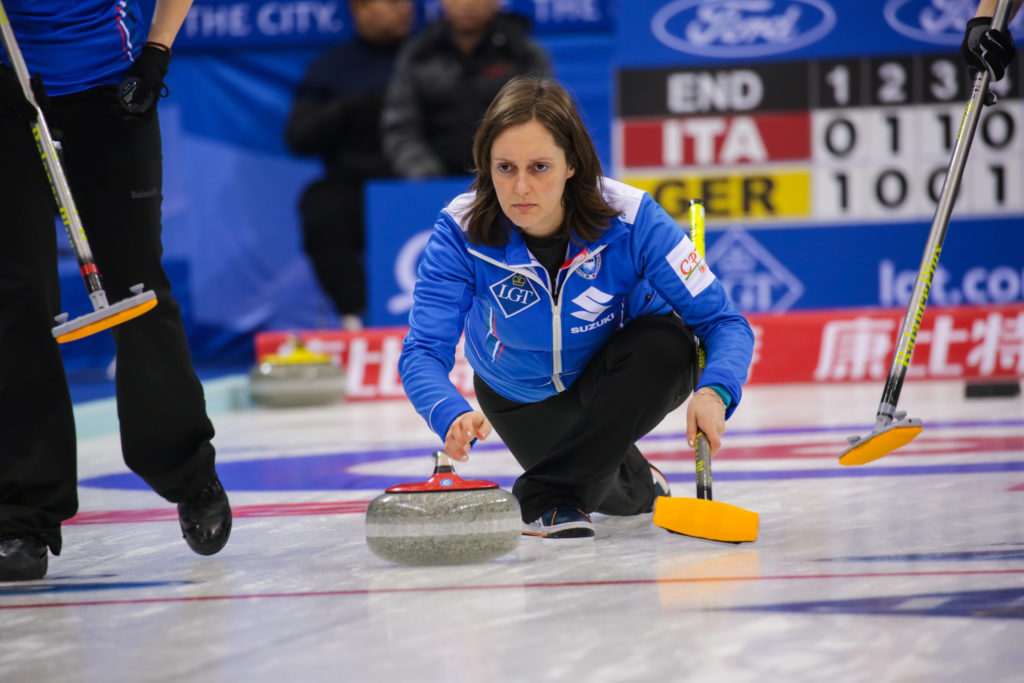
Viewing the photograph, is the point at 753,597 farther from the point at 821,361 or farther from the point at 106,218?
the point at 821,361

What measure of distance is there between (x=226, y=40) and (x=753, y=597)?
25.5 feet

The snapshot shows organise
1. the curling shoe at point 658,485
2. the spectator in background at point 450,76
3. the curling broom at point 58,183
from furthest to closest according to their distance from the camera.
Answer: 1. the spectator in background at point 450,76
2. the curling shoe at point 658,485
3. the curling broom at point 58,183

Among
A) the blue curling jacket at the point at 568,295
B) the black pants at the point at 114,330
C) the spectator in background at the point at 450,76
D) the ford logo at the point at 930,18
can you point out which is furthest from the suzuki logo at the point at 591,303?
the spectator in background at the point at 450,76

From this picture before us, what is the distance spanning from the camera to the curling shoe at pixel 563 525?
2346mm

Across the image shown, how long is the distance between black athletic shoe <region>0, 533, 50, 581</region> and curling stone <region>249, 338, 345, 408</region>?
4.17 m

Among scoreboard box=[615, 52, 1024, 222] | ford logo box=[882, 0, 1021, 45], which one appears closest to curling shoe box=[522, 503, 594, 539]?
scoreboard box=[615, 52, 1024, 222]

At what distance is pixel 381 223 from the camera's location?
732 centimetres

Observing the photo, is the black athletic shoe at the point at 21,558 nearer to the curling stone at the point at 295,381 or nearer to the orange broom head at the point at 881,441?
the orange broom head at the point at 881,441

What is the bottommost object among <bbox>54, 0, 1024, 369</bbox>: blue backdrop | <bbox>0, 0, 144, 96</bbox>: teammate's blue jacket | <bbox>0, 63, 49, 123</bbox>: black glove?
<bbox>54, 0, 1024, 369</bbox>: blue backdrop

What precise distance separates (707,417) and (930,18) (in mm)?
5604

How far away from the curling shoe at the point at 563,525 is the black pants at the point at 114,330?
2.04 ft

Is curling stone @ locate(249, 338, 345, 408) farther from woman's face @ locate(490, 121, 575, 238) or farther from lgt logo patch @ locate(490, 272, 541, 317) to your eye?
woman's face @ locate(490, 121, 575, 238)

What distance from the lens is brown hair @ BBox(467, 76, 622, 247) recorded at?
2.30m

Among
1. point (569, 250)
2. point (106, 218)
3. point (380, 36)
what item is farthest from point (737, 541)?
point (380, 36)
